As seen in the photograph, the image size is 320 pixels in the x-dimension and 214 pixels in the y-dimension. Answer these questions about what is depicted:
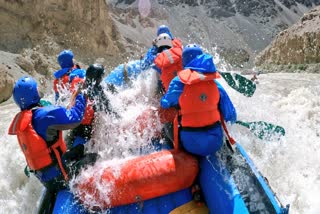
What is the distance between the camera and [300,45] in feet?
49.8

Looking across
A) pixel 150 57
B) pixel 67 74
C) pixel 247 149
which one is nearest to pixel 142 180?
pixel 67 74

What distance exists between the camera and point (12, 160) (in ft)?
20.5

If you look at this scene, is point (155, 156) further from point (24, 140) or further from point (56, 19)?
point (56, 19)

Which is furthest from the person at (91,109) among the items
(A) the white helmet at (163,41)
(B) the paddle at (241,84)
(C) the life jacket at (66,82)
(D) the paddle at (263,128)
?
(D) the paddle at (263,128)

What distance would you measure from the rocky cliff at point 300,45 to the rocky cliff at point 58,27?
8.43 metres

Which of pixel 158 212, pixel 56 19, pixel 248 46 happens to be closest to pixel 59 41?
pixel 56 19

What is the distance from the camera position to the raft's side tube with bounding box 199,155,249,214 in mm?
3406

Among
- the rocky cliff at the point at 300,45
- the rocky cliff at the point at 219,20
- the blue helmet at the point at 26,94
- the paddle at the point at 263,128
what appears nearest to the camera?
the blue helmet at the point at 26,94

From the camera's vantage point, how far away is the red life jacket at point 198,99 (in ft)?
11.8

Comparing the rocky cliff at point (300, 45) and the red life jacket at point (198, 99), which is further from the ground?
the red life jacket at point (198, 99)

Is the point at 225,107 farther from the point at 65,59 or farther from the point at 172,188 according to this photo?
the point at 65,59

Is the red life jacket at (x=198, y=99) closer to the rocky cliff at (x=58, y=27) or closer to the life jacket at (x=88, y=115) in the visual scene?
the life jacket at (x=88, y=115)

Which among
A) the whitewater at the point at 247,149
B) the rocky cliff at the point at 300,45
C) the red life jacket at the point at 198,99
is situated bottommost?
the rocky cliff at the point at 300,45

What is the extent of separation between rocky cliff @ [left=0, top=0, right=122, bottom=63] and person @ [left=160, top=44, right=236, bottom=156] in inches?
539
